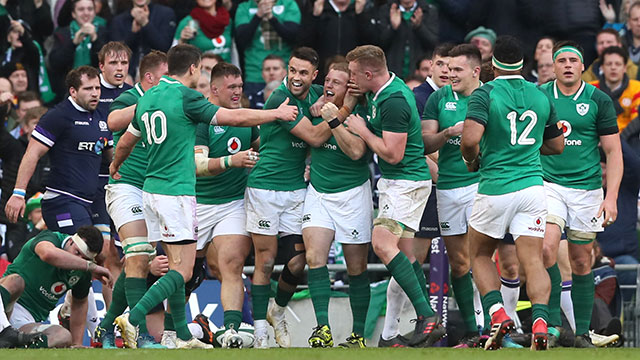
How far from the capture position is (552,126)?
Result: 9.98 metres

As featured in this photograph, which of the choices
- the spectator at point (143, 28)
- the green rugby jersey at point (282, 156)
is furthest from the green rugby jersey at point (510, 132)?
the spectator at point (143, 28)

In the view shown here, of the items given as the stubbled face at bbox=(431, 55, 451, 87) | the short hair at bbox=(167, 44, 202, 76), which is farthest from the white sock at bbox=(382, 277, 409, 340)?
the short hair at bbox=(167, 44, 202, 76)

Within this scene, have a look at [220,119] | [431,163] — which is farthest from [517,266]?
[220,119]

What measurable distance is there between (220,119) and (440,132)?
2.25 metres

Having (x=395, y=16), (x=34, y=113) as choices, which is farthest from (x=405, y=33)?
(x=34, y=113)

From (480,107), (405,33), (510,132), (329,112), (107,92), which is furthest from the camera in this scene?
(405,33)

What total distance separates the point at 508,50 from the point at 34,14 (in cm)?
1019

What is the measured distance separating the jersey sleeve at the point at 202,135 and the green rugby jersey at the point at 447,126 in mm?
2168

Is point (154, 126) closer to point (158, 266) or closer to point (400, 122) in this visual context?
point (158, 266)

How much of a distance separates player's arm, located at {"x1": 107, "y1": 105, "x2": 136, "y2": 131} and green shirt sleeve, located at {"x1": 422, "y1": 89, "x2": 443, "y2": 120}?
2.83 m

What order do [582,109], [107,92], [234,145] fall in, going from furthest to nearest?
[107,92], [234,145], [582,109]

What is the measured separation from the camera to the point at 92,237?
1120 cm

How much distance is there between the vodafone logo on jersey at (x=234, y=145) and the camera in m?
11.5

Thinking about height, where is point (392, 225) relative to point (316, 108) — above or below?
below
